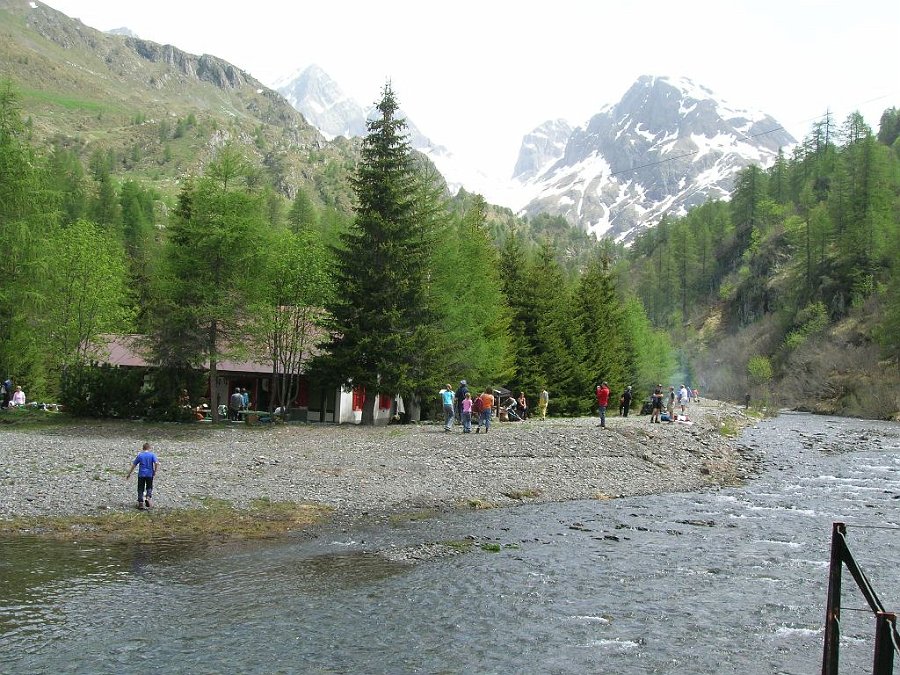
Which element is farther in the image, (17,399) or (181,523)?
(17,399)

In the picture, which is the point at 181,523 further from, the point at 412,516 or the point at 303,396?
the point at 303,396

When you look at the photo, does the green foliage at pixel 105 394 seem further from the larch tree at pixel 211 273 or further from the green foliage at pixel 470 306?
the green foliage at pixel 470 306

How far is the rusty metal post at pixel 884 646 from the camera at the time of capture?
4270 millimetres

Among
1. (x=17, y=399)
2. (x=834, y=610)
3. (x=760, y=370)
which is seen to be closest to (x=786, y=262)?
(x=760, y=370)

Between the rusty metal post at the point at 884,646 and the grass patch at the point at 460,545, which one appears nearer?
the rusty metal post at the point at 884,646

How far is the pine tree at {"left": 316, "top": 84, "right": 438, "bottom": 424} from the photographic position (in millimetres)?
34062

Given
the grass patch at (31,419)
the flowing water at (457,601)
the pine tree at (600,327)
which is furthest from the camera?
the pine tree at (600,327)

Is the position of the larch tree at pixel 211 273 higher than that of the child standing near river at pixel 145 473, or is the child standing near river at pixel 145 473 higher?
the larch tree at pixel 211 273

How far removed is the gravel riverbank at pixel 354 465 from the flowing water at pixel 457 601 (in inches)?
125

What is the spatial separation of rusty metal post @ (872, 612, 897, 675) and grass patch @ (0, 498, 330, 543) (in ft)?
47.1

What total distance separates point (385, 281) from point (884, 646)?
31145 millimetres

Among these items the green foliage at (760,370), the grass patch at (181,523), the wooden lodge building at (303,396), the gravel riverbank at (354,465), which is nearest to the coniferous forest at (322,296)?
the wooden lodge building at (303,396)

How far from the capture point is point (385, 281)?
1361 inches

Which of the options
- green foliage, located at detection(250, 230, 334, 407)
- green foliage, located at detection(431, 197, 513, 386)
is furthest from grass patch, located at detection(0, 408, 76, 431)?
green foliage, located at detection(431, 197, 513, 386)
